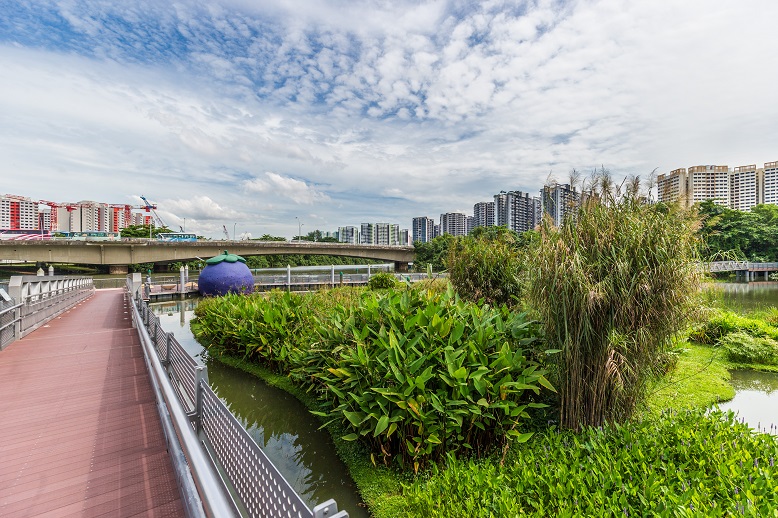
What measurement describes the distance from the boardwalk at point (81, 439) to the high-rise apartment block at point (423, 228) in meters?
111

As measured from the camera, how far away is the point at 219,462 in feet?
9.71

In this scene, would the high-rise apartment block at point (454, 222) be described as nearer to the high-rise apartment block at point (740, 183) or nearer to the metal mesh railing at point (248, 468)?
the high-rise apartment block at point (740, 183)

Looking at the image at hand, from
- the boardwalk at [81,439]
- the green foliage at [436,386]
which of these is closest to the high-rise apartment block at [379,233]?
the boardwalk at [81,439]

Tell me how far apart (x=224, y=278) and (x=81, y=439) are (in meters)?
14.9

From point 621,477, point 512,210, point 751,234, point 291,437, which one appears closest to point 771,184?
point 751,234

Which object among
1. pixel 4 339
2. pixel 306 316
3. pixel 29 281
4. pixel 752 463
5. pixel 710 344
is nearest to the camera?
pixel 752 463

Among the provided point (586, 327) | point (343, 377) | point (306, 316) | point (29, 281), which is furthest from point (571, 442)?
point (29, 281)

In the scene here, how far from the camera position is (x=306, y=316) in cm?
789

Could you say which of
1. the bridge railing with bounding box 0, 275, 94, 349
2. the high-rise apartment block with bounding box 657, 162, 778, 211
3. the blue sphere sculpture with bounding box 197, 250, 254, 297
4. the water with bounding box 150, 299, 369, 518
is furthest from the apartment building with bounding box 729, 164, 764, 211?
the bridge railing with bounding box 0, 275, 94, 349

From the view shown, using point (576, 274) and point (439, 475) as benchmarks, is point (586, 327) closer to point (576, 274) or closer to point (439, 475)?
point (576, 274)

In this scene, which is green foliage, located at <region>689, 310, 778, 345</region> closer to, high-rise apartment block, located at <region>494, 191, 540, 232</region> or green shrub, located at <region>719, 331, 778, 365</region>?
green shrub, located at <region>719, 331, 778, 365</region>

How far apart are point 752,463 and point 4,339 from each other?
11.0 meters

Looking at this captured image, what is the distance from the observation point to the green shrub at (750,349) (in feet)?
26.2

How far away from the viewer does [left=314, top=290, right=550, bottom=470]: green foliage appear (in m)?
3.76
